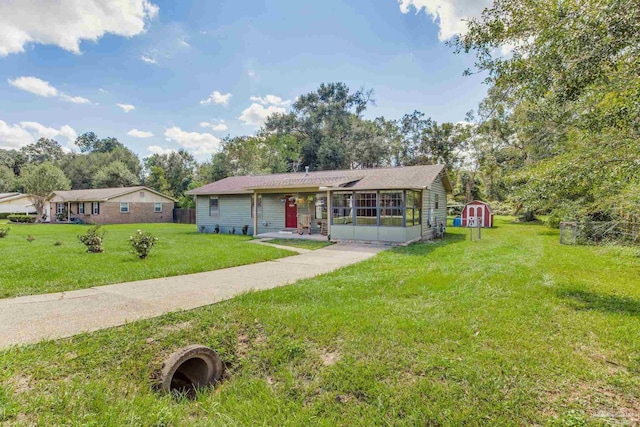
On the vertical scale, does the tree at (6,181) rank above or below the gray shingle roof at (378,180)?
above

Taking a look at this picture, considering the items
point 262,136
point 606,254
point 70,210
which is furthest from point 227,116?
point 606,254

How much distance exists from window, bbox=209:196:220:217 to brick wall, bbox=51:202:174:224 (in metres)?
13.8

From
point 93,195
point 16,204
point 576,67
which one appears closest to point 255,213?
point 576,67

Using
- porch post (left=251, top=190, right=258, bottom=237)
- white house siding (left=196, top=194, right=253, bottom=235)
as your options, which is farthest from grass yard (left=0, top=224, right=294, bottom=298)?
white house siding (left=196, top=194, right=253, bottom=235)

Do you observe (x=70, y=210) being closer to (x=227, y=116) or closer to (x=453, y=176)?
(x=227, y=116)

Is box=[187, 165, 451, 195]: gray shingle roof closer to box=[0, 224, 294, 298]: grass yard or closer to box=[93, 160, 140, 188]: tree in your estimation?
box=[0, 224, 294, 298]: grass yard

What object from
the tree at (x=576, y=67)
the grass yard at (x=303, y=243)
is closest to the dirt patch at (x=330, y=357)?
the tree at (x=576, y=67)

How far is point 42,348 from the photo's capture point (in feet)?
11.4

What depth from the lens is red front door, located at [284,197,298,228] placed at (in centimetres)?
1672

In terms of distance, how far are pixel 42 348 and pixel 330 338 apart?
10.4 ft

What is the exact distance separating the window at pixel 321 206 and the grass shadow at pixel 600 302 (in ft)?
35.6

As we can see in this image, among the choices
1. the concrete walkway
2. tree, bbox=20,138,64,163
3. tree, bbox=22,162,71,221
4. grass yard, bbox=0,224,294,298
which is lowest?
the concrete walkway

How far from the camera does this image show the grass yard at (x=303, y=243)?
1251 cm

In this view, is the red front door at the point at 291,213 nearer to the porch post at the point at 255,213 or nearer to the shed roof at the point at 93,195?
the porch post at the point at 255,213
